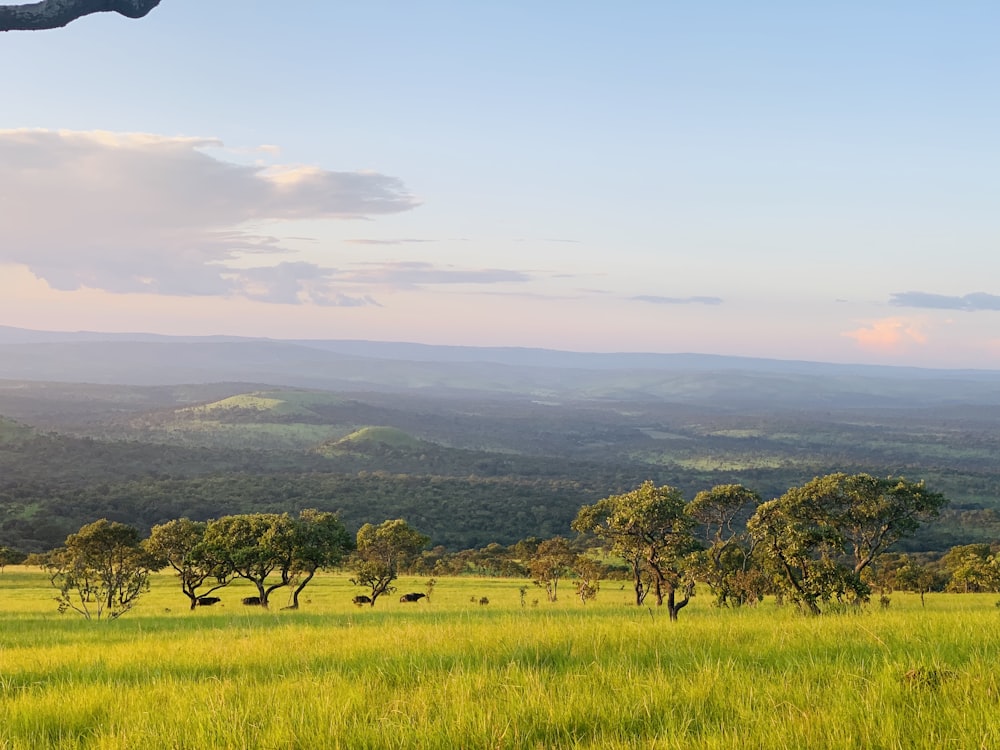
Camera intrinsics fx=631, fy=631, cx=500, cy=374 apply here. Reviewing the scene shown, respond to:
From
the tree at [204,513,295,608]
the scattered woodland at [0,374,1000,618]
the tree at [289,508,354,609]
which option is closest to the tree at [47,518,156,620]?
the scattered woodland at [0,374,1000,618]

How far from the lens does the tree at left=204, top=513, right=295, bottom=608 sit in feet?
138

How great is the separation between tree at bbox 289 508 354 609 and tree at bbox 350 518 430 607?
26.3ft

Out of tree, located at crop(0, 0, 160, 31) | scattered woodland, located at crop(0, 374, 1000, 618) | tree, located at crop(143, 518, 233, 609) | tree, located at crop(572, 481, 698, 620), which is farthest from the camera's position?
tree, located at crop(143, 518, 233, 609)

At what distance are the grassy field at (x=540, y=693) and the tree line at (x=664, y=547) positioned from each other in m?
16.7

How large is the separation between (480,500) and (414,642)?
161721mm

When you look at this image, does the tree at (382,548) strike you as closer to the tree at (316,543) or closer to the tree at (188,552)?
the tree at (316,543)

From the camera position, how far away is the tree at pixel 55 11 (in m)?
8.23

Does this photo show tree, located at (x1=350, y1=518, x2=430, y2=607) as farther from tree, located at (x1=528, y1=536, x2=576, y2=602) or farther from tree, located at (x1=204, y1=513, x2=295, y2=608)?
tree, located at (x1=528, y1=536, x2=576, y2=602)

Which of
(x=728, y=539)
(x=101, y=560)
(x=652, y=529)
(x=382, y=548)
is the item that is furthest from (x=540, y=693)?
(x=382, y=548)

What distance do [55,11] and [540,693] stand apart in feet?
33.0

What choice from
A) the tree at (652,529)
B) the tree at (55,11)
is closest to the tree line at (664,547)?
the tree at (652,529)

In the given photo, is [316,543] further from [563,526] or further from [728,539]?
[563,526]

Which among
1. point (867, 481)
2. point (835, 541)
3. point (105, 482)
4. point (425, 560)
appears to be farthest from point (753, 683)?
point (105, 482)

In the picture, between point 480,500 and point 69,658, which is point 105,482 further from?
point 69,658
